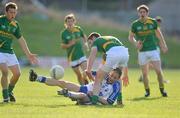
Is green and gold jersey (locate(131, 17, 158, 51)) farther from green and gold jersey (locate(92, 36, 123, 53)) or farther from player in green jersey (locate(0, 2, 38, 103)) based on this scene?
player in green jersey (locate(0, 2, 38, 103))

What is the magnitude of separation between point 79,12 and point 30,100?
47.1 m

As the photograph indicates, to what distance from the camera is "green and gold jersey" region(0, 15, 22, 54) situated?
18062 millimetres

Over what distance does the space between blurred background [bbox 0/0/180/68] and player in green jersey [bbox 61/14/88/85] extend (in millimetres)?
25242

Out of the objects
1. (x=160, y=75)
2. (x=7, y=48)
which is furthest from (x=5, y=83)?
(x=160, y=75)

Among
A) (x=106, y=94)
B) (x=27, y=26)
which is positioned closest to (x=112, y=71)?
(x=106, y=94)

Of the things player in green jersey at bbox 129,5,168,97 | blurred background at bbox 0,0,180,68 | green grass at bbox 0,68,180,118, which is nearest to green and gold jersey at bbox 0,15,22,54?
green grass at bbox 0,68,180,118

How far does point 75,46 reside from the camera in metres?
23.9

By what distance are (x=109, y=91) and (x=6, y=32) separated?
310cm

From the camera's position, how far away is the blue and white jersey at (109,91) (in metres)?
17.2

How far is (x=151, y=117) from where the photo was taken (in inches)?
584

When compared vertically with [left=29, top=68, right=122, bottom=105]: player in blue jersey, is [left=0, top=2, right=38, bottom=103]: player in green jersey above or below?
above

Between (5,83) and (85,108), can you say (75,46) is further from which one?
(85,108)

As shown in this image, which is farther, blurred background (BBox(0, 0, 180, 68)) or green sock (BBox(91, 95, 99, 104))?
blurred background (BBox(0, 0, 180, 68))

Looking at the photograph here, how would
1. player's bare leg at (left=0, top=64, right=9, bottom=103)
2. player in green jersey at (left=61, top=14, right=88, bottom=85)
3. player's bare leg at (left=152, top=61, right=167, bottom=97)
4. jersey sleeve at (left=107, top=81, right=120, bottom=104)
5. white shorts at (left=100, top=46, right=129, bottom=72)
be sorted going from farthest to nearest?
player in green jersey at (left=61, top=14, right=88, bottom=85)
player's bare leg at (left=152, top=61, right=167, bottom=97)
player's bare leg at (left=0, top=64, right=9, bottom=103)
jersey sleeve at (left=107, top=81, right=120, bottom=104)
white shorts at (left=100, top=46, right=129, bottom=72)
